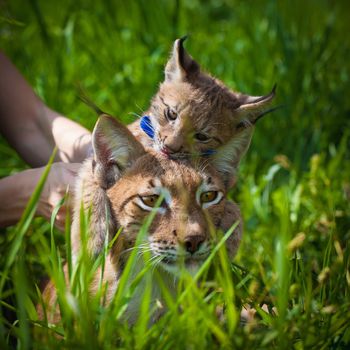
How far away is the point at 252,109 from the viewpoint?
3295 mm

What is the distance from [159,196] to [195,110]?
1027mm

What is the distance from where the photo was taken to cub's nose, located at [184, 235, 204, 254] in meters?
2.28

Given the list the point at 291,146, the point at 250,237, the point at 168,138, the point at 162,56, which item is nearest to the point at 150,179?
the point at 168,138

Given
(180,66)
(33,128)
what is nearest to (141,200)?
(180,66)

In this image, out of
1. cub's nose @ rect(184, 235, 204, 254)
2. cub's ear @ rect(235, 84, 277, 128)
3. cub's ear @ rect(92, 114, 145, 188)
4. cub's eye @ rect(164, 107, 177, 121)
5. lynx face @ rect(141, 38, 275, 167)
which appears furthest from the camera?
cub's eye @ rect(164, 107, 177, 121)

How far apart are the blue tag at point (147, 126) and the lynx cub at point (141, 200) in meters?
0.42

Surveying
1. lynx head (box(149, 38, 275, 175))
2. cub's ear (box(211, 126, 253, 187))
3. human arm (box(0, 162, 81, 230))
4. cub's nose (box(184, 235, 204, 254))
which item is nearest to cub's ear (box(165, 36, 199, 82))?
lynx head (box(149, 38, 275, 175))

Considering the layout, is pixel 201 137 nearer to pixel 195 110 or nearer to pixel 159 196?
pixel 195 110

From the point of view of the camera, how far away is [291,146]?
4641 millimetres

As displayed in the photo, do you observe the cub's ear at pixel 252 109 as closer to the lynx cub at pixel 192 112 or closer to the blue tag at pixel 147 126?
the lynx cub at pixel 192 112

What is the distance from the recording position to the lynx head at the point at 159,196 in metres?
2.32

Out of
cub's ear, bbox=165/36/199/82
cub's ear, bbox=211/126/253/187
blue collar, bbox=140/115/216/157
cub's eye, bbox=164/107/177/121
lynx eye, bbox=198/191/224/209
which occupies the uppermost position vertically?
cub's ear, bbox=165/36/199/82

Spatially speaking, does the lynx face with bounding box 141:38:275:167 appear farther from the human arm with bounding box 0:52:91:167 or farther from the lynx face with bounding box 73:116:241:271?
the human arm with bounding box 0:52:91:167

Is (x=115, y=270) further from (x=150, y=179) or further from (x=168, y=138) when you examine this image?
(x=168, y=138)
